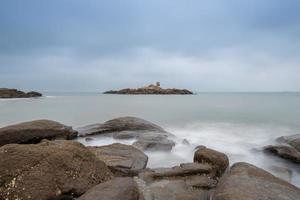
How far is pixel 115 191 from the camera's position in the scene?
4.23 meters

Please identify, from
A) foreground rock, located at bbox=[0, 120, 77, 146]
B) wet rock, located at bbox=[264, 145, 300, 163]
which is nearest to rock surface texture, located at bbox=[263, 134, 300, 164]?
wet rock, located at bbox=[264, 145, 300, 163]

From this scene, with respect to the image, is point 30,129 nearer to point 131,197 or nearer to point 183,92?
point 131,197

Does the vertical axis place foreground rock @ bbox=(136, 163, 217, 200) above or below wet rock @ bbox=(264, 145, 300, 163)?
above

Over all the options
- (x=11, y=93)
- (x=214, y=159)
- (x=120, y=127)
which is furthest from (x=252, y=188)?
(x=11, y=93)

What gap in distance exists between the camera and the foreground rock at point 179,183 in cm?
520

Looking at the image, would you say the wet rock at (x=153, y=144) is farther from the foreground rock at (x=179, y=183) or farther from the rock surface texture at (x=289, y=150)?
the foreground rock at (x=179, y=183)

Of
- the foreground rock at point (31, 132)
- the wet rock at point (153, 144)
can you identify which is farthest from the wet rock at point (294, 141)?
the foreground rock at point (31, 132)

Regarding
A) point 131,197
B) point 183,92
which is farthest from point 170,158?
point 183,92

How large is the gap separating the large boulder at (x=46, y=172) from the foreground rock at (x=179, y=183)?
2.88ft

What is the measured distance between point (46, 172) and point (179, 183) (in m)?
2.46

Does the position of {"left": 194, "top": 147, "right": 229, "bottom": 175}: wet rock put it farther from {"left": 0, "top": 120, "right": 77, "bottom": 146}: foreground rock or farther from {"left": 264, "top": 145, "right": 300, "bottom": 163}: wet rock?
{"left": 0, "top": 120, "right": 77, "bottom": 146}: foreground rock

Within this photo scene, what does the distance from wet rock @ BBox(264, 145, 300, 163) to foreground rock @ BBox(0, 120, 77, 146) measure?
7548mm

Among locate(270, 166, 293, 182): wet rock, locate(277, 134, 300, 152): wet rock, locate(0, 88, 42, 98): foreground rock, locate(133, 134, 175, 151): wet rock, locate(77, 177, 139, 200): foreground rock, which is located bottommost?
locate(0, 88, 42, 98): foreground rock

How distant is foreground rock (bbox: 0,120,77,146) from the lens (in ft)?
31.0
